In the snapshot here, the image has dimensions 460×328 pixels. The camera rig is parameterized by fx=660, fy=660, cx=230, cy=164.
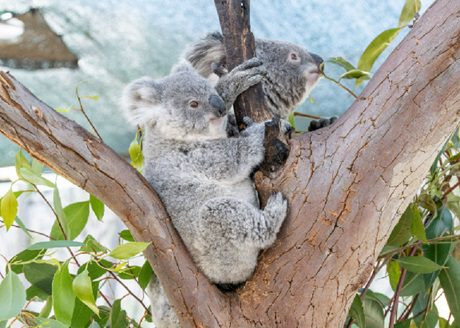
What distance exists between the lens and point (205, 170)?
214cm

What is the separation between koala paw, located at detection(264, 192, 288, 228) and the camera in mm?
1858

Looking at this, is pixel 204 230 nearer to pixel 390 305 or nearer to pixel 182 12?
pixel 390 305

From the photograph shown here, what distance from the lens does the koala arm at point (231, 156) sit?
6.70 ft

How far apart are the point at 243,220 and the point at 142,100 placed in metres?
0.64

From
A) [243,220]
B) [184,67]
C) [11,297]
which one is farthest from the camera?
[184,67]

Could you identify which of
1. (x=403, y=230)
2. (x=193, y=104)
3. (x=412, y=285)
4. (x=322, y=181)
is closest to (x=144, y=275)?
(x=193, y=104)

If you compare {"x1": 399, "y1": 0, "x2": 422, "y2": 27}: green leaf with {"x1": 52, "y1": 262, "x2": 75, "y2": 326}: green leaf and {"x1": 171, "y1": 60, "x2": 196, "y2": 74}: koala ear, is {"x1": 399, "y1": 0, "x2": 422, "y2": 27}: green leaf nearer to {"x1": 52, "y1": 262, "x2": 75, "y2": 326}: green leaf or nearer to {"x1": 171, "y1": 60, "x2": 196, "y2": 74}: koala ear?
{"x1": 171, "y1": 60, "x2": 196, "y2": 74}: koala ear

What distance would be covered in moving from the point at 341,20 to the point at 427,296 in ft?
5.01

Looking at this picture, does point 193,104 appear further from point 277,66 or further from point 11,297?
point 11,297

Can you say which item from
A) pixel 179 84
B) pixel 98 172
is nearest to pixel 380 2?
pixel 179 84

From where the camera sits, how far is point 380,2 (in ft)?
11.0

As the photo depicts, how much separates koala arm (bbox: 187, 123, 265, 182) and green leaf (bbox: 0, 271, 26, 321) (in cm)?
73

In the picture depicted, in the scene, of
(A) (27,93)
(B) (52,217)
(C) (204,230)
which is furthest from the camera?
(B) (52,217)

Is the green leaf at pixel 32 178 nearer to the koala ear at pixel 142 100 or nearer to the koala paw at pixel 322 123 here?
the koala ear at pixel 142 100
